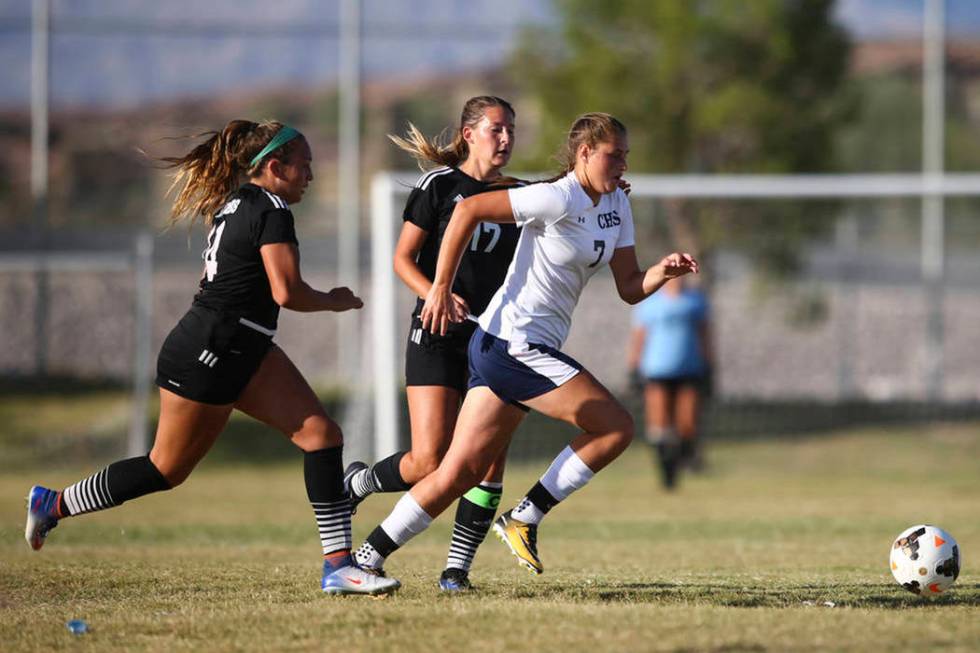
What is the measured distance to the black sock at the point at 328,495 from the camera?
21.9ft

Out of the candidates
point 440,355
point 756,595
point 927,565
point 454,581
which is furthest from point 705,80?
point 454,581

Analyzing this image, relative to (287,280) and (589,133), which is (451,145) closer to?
(589,133)

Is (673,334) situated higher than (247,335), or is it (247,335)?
(673,334)

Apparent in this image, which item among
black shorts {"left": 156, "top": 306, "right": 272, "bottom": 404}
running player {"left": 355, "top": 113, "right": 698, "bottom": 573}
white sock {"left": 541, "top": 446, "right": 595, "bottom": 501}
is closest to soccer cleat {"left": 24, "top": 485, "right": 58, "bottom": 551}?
black shorts {"left": 156, "top": 306, "right": 272, "bottom": 404}

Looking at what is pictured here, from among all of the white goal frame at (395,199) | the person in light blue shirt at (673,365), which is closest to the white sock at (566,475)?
the white goal frame at (395,199)

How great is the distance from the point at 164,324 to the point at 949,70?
45.2 feet

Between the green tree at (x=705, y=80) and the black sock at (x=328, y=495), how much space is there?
15967 mm

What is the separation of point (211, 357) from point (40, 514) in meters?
1.36

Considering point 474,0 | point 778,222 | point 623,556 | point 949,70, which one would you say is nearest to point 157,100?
point 474,0

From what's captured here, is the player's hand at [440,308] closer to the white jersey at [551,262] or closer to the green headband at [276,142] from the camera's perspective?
the white jersey at [551,262]

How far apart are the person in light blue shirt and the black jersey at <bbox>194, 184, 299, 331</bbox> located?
29.8 ft

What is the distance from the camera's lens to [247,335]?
6527 mm

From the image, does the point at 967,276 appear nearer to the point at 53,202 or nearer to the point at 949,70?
the point at 949,70

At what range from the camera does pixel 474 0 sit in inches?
1031
